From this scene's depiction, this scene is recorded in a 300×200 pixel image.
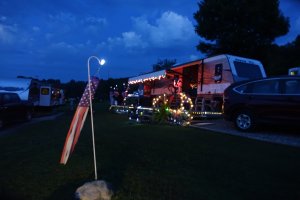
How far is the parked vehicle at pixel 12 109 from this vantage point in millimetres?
13891

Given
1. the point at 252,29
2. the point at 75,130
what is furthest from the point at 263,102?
the point at 252,29

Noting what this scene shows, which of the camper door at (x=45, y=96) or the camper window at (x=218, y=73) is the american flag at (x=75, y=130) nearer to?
the camper window at (x=218, y=73)

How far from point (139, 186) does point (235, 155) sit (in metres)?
2.76

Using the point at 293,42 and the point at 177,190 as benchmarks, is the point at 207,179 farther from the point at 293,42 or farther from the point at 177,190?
the point at 293,42

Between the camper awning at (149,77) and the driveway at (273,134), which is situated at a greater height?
the camper awning at (149,77)

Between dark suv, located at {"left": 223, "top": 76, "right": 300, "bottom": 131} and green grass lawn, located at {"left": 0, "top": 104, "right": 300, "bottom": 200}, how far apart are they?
1.69m

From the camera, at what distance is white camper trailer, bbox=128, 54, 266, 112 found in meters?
14.9

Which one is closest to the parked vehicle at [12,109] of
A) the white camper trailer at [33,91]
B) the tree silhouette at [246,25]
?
the white camper trailer at [33,91]

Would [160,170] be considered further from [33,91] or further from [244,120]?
[33,91]

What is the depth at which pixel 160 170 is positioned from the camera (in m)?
5.42

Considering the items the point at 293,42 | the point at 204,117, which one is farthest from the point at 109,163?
the point at 293,42

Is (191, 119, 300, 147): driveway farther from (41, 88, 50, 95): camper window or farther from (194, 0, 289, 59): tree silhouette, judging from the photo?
(194, 0, 289, 59): tree silhouette

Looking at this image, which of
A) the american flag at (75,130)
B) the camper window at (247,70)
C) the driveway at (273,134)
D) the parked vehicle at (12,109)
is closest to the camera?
the american flag at (75,130)

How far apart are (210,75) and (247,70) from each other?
174 centimetres
